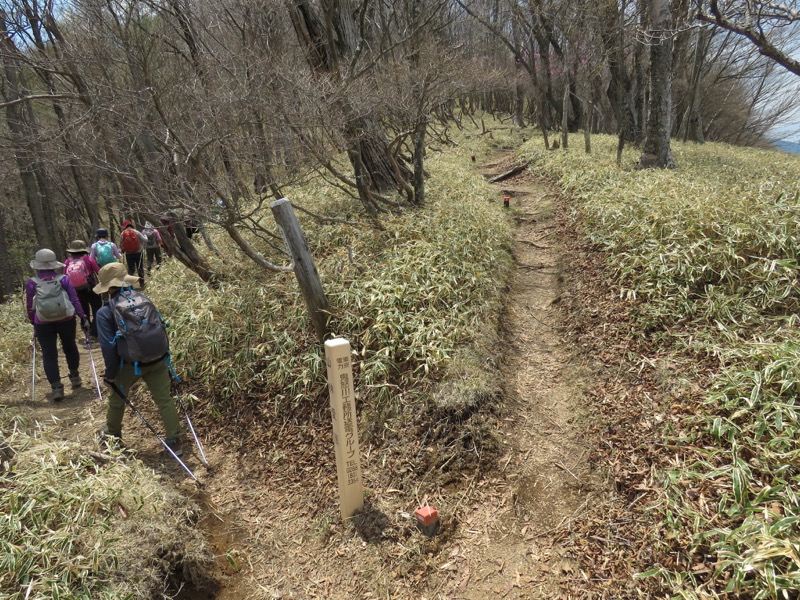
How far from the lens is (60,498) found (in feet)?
9.66

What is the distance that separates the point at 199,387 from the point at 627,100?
14984 millimetres

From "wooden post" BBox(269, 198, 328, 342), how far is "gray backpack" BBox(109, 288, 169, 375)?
1499 mm

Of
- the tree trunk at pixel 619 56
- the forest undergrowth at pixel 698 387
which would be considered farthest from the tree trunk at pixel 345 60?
the tree trunk at pixel 619 56

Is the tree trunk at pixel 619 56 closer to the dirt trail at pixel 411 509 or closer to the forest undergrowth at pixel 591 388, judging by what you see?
the forest undergrowth at pixel 591 388

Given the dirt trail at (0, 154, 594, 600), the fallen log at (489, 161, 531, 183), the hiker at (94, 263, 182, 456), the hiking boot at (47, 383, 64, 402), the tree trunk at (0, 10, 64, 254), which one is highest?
the tree trunk at (0, 10, 64, 254)

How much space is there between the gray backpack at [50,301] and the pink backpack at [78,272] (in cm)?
142

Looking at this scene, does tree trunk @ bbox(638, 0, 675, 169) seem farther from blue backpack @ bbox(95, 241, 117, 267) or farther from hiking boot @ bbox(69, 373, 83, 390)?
hiking boot @ bbox(69, 373, 83, 390)

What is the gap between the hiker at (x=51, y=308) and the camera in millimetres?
5175

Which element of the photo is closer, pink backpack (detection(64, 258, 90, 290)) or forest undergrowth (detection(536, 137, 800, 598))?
forest undergrowth (detection(536, 137, 800, 598))

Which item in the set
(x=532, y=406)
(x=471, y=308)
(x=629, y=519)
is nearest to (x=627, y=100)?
(x=471, y=308)

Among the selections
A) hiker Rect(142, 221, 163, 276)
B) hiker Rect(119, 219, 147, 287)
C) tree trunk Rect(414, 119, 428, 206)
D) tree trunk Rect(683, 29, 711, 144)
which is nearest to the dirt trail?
tree trunk Rect(414, 119, 428, 206)

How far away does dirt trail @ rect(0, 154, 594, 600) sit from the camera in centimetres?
315

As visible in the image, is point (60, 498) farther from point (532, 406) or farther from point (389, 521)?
point (532, 406)

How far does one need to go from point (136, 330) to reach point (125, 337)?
0.12m
